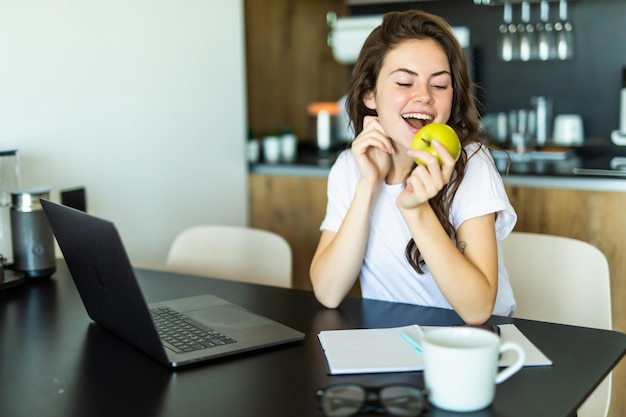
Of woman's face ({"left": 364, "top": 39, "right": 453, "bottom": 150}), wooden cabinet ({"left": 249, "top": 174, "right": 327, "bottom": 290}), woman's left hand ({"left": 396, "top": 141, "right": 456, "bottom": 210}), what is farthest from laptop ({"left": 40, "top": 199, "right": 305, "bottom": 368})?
wooden cabinet ({"left": 249, "top": 174, "right": 327, "bottom": 290})

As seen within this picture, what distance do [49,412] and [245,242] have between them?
1.10 m

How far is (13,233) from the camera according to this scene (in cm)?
176

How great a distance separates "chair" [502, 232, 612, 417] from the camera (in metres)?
1.67

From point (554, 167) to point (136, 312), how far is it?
6.25ft

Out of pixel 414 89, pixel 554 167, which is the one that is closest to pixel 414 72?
pixel 414 89

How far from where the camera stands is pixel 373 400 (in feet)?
3.21

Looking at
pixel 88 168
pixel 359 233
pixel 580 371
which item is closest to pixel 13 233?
pixel 88 168

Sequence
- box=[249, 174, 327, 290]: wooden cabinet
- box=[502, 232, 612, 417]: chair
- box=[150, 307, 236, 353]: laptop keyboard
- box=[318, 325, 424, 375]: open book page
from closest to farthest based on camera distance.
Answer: box=[318, 325, 424, 375]: open book page < box=[150, 307, 236, 353]: laptop keyboard < box=[502, 232, 612, 417]: chair < box=[249, 174, 327, 290]: wooden cabinet

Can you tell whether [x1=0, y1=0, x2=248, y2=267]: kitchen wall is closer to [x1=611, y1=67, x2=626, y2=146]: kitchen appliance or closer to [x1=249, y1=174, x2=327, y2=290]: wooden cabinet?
[x1=249, y1=174, x2=327, y2=290]: wooden cabinet

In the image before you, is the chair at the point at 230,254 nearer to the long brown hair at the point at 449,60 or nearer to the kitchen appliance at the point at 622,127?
the long brown hair at the point at 449,60

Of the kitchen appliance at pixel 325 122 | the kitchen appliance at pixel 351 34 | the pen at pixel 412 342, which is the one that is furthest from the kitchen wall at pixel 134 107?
the pen at pixel 412 342

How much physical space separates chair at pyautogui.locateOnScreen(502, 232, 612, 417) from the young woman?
200 mm

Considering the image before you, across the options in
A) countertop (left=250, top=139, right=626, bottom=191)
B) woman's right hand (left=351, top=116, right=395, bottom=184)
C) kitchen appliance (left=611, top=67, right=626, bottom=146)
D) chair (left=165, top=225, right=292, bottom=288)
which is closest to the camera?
woman's right hand (left=351, top=116, right=395, bottom=184)

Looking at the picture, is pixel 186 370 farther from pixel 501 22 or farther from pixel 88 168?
pixel 501 22
